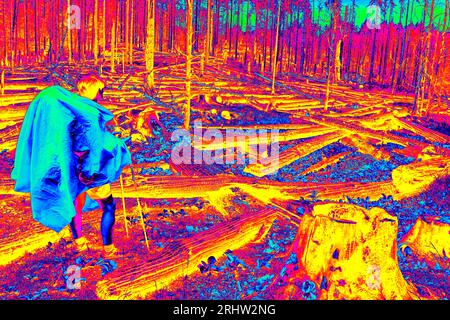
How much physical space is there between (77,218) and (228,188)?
5.10 feet

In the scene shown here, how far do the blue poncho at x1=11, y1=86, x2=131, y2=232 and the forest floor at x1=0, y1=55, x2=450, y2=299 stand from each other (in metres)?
0.67

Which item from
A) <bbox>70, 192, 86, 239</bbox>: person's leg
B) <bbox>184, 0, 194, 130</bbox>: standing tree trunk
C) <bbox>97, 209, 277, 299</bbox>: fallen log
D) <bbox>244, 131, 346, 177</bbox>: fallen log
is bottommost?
<bbox>97, 209, 277, 299</bbox>: fallen log

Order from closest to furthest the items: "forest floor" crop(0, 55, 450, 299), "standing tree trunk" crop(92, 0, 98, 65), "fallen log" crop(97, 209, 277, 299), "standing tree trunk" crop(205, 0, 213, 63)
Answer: "fallen log" crop(97, 209, 277, 299)
"forest floor" crop(0, 55, 450, 299)
"standing tree trunk" crop(92, 0, 98, 65)
"standing tree trunk" crop(205, 0, 213, 63)

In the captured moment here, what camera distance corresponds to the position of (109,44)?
5.11m

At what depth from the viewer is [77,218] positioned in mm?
4016

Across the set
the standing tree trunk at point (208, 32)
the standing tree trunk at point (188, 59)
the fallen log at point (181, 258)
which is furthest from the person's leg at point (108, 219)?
the standing tree trunk at point (208, 32)

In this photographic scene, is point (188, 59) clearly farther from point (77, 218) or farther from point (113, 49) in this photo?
point (77, 218)

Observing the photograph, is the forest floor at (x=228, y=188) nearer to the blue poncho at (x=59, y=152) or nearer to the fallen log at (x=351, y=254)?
the fallen log at (x=351, y=254)

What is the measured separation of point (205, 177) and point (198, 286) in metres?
1.25

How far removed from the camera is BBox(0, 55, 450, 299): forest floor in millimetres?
4039

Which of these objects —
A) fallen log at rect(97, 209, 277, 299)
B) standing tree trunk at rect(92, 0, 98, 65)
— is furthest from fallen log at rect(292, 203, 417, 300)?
standing tree trunk at rect(92, 0, 98, 65)

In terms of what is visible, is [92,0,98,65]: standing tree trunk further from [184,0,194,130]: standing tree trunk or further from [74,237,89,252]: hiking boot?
[74,237,89,252]: hiking boot
